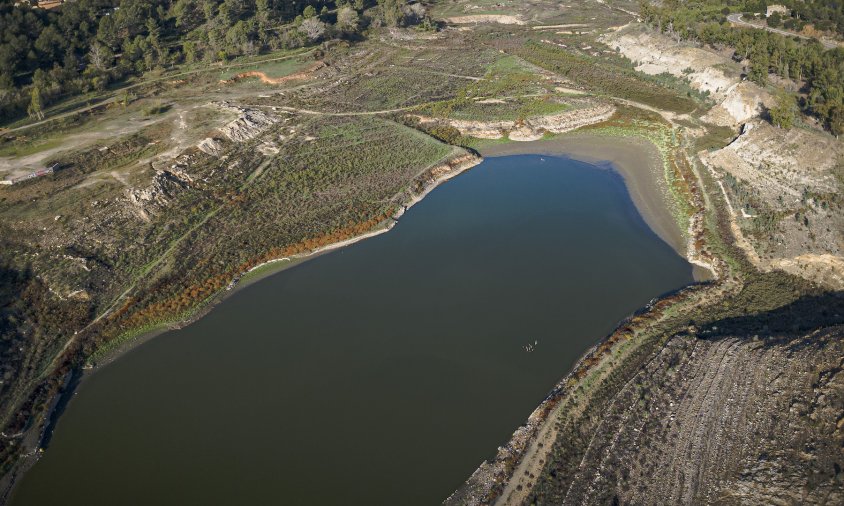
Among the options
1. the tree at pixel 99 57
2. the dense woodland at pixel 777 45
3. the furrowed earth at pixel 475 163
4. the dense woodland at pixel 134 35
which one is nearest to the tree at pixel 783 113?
the dense woodland at pixel 777 45

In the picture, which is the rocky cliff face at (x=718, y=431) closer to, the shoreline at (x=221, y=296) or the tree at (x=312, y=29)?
the shoreline at (x=221, y=296)

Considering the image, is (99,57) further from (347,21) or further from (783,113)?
(783,113)

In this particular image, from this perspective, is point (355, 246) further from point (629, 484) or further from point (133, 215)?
point (629, 484)

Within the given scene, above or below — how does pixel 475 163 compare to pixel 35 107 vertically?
below

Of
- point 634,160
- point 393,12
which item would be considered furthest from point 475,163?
point 393,12

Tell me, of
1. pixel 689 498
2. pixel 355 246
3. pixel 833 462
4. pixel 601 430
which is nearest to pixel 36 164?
pixel 355 246
